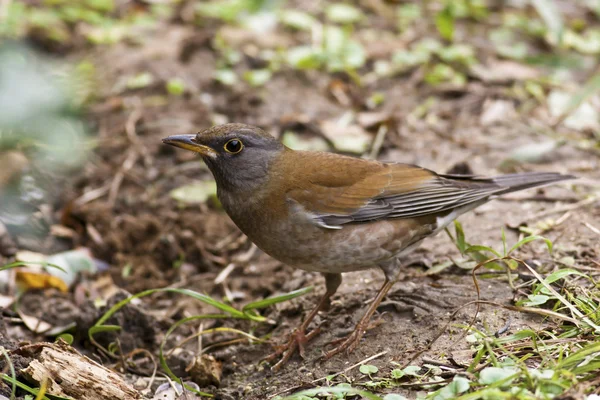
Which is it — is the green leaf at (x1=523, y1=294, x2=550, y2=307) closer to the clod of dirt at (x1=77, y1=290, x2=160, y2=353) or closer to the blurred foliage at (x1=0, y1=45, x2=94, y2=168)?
the clod of dirt at (x1=77, y1=290, x2=160, y2=353)

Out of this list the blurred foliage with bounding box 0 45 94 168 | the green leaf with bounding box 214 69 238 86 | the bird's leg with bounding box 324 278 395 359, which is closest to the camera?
the bird's leg with bounding box 324 278 395 359

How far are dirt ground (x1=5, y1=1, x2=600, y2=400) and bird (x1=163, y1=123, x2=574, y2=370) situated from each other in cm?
31

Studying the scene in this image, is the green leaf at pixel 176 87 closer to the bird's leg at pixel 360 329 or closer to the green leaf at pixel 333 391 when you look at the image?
the bird's leg at pixel 360 329

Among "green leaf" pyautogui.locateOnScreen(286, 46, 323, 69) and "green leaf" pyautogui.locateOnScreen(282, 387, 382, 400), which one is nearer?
"green leaf" pyautogui.locateOnScreen(282, 387, 382, 400)

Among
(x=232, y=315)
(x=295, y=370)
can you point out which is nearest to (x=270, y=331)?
(x=232, y=315)

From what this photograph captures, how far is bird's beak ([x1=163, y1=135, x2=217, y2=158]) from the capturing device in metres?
5.26

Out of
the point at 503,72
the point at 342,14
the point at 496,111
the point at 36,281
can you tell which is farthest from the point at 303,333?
the point at 342,14

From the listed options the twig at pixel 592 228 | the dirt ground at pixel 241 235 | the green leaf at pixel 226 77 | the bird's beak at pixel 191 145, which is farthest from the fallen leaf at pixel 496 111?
the bird's beak at pixel 191 145

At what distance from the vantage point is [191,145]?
531 cm

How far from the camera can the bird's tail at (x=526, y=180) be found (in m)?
5.66

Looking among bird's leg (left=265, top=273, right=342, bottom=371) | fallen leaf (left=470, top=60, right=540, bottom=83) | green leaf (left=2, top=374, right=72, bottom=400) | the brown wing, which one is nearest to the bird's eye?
the brown wing

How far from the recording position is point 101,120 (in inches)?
328

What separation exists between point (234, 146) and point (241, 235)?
1690 millimetres

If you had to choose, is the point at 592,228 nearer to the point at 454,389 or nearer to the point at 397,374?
the point at 397,374
